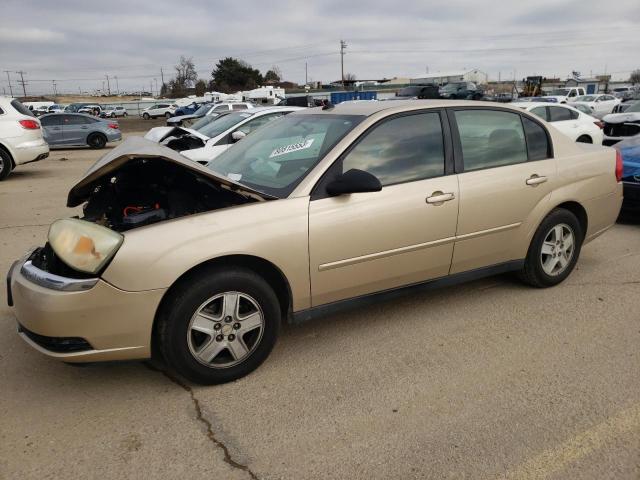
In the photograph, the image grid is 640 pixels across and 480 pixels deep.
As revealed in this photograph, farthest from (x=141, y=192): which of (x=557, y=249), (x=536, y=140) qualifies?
(x=557, y=249)

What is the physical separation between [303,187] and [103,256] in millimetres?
1213

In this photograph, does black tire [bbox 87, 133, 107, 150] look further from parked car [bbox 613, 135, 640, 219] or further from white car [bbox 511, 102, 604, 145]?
parked car [bbox 613, 135, 640, 219]

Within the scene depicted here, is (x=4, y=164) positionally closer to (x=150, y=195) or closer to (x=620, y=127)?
(x=150, y=195)

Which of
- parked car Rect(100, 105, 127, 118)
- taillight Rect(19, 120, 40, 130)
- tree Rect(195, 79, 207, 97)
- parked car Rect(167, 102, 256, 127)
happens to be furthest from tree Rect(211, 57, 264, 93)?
taillight Rect(19, 120, 40, 130)

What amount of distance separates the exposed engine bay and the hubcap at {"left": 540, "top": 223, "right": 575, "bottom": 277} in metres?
2.58

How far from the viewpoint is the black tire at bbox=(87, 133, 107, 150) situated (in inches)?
771

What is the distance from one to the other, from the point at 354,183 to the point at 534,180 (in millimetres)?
1744

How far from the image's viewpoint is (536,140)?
4.27 metres

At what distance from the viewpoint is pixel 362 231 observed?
10.9ft

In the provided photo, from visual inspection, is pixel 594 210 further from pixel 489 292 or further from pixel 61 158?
pixel 61 158

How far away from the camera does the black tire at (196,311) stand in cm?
284

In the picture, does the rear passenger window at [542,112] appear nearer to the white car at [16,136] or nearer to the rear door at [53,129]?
the white car at [16,136]

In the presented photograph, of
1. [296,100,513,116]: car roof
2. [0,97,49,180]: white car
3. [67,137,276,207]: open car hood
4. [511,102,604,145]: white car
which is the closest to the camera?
[67,137,276,207]: open car hood

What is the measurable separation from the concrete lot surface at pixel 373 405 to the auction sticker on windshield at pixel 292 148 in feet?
4.25
